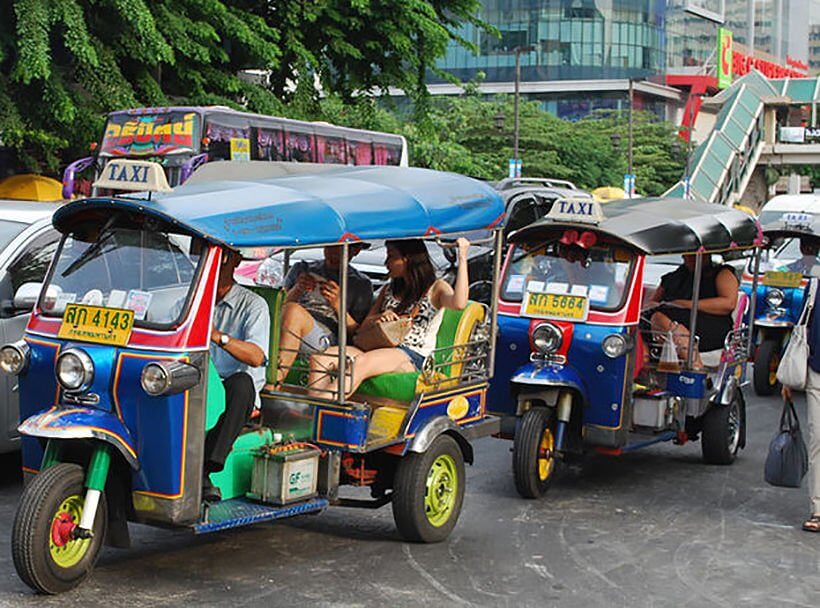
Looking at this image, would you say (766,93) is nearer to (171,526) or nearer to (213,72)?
(213,72)

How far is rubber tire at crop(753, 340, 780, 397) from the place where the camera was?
13.8m

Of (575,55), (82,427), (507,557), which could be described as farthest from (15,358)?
(575,55)

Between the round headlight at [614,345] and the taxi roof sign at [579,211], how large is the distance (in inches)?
32.1

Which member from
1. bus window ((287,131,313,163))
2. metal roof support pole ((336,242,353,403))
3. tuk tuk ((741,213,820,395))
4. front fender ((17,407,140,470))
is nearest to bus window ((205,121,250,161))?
bus window ((287,131,313,163))

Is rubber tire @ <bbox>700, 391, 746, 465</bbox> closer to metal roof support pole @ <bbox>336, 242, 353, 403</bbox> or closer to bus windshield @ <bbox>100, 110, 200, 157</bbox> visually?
metal roof support pole @ <bbox>336, 242, 353, 403</bbox>

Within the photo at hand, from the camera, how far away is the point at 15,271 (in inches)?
332

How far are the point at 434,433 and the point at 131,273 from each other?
2.05m

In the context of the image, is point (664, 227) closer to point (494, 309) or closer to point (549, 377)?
point (549, 377)

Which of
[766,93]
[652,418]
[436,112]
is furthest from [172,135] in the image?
[766,93]

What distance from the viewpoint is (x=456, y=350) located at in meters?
7.86

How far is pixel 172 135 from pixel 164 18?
184 cm

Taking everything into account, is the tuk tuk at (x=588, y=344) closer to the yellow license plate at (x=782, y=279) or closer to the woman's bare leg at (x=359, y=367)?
the woman's bare leg at (x=359, y=367)

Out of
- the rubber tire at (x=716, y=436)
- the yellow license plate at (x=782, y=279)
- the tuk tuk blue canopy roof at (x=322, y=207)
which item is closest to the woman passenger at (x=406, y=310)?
the tuk tuk blue canopy roof at (x=322, y=207)

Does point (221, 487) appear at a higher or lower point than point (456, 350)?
lower
